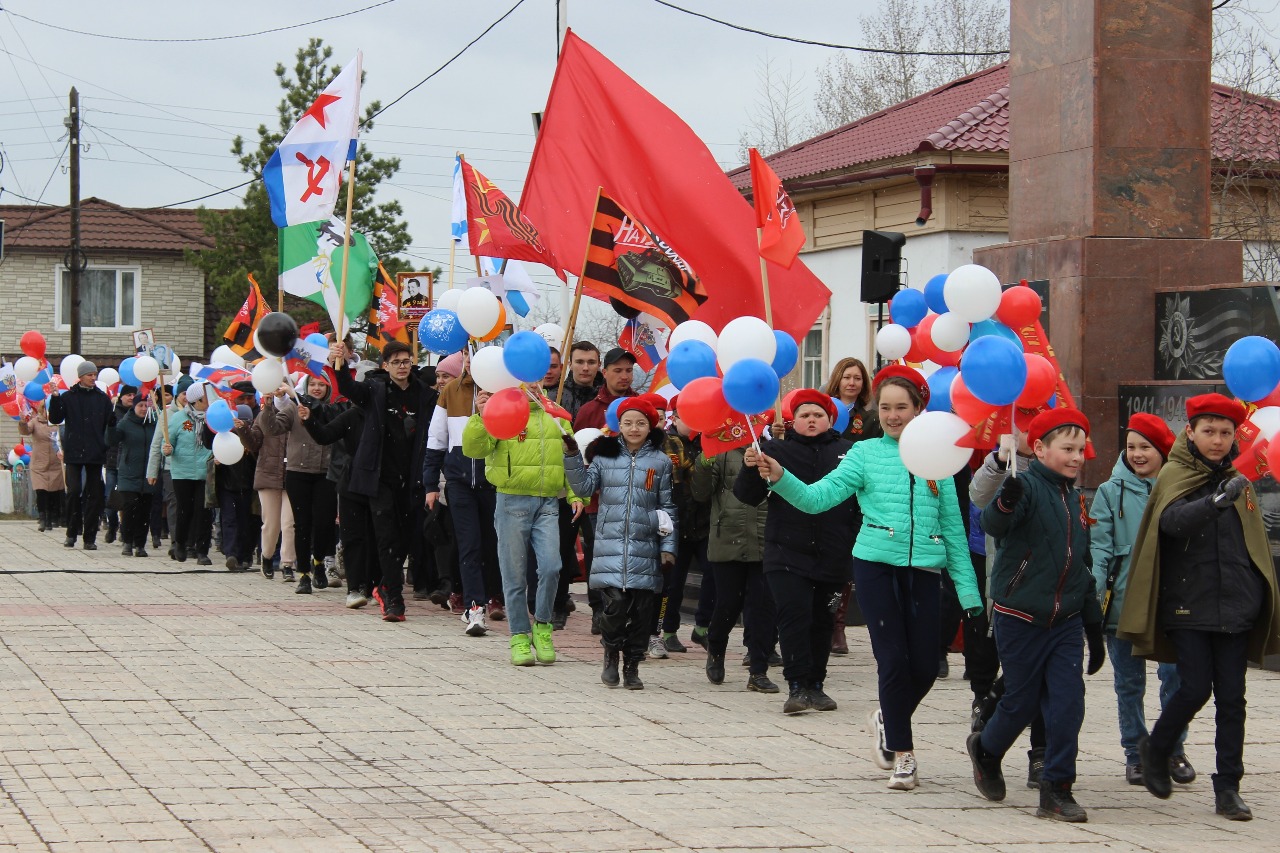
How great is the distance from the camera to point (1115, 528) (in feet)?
25.5

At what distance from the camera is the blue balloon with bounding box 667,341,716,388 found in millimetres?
8711

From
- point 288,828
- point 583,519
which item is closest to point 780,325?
point 583,519

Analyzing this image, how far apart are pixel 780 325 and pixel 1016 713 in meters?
5.24

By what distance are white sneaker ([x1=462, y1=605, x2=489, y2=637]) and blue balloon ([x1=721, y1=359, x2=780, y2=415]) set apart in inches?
177

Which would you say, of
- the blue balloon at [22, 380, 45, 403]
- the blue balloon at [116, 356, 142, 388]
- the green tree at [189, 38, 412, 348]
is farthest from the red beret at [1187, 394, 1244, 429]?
the green tree at [189, 38, 412, 348]

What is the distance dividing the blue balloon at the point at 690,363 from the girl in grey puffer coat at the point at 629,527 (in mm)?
1370

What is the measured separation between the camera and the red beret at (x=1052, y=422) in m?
6.77

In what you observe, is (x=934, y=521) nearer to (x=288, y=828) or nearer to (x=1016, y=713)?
(x=1016, y=713)

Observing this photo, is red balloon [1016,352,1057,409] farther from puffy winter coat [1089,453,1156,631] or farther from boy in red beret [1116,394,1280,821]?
puffy winter coat [1089,453,1156,631]

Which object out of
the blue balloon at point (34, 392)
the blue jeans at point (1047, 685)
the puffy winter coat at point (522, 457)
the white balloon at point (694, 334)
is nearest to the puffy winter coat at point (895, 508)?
the blue jeans at point (1047, 685)

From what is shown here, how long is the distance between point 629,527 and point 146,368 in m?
10.5

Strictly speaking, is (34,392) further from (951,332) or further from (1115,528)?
(1115,528)

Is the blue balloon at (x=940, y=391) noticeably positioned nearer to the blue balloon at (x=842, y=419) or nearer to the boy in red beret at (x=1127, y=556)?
the boy in red beret at (x=1127, y=556)

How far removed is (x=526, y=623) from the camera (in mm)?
10711
